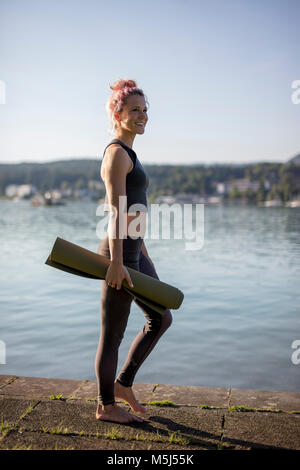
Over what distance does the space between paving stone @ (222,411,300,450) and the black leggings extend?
0.56 meters

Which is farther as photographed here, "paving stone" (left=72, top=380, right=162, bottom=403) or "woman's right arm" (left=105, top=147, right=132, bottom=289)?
"paving stone" (left=72, top=380, right=162, bottom=403)

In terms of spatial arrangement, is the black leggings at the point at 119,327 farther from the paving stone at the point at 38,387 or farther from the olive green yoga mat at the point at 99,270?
the paving stone at the point at 38,387

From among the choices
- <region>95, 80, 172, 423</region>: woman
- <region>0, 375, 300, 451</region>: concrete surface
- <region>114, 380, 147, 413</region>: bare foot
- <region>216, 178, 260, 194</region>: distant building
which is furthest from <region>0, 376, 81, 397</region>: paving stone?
<region>216, 178, 260, 194</region>: distant building

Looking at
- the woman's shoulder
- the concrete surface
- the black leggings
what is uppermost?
the woman's shoulder

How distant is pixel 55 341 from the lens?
6109 mm

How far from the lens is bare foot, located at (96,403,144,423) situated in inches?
107

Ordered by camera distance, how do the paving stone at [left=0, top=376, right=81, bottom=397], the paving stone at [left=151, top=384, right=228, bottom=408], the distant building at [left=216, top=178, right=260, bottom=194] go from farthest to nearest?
the distant building at [left=216, top=178, right=260, bottom=194], the paving stone at [left=0, top=376, right=81, bottom=397], the paving stone at [left=151, top=384, right=228, bottom=408]

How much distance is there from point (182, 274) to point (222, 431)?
9.30 m

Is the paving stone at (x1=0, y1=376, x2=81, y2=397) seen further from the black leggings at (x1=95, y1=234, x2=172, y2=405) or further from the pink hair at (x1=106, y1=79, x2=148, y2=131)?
the pink hair at (x1=106, y1=79, x2=148, y2=131)

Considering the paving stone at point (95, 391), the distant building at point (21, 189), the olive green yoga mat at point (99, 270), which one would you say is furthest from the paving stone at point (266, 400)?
the distant building at point (21, 189)

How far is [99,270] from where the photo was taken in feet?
8.55

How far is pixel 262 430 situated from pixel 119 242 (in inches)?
44.8
